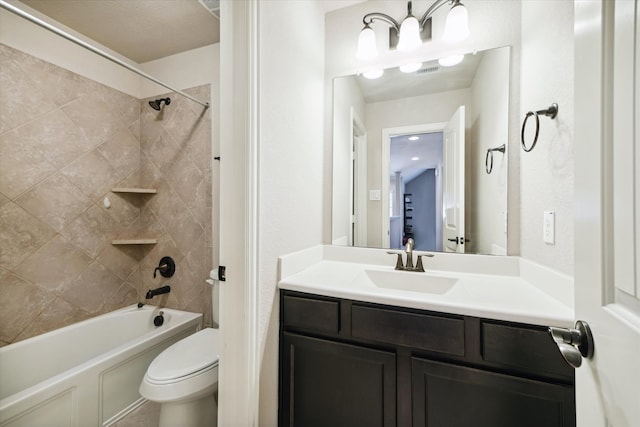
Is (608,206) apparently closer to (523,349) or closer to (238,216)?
(523,349)

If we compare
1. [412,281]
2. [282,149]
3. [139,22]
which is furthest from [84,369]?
[139,22]

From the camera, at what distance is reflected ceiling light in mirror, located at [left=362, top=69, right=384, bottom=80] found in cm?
153

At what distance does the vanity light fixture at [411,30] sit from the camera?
50.9 inches

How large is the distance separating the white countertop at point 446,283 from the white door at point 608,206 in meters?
0.34

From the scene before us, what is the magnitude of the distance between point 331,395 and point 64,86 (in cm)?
264

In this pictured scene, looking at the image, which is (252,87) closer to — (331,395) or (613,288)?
(613,288)

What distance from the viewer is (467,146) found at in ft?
4.54

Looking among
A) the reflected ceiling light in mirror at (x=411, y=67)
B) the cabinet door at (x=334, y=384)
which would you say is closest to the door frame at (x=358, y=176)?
the reflected ceiling light in mirror at (x=411, y=67)

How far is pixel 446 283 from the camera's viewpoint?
120 centimetres

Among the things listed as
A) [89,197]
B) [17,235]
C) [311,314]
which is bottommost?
[311,314]

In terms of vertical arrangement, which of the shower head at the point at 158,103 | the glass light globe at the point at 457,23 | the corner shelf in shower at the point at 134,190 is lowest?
the corner shelf in shower at the point at 134,190

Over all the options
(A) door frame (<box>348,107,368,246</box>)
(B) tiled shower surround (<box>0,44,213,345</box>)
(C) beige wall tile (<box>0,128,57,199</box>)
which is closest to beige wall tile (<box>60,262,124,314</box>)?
(B) tiled shower surround (<box>0,44,213,345</box>)

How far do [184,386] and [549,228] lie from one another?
171 cm

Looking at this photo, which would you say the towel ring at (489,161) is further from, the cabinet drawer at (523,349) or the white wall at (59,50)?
the white wall at (59,50)
